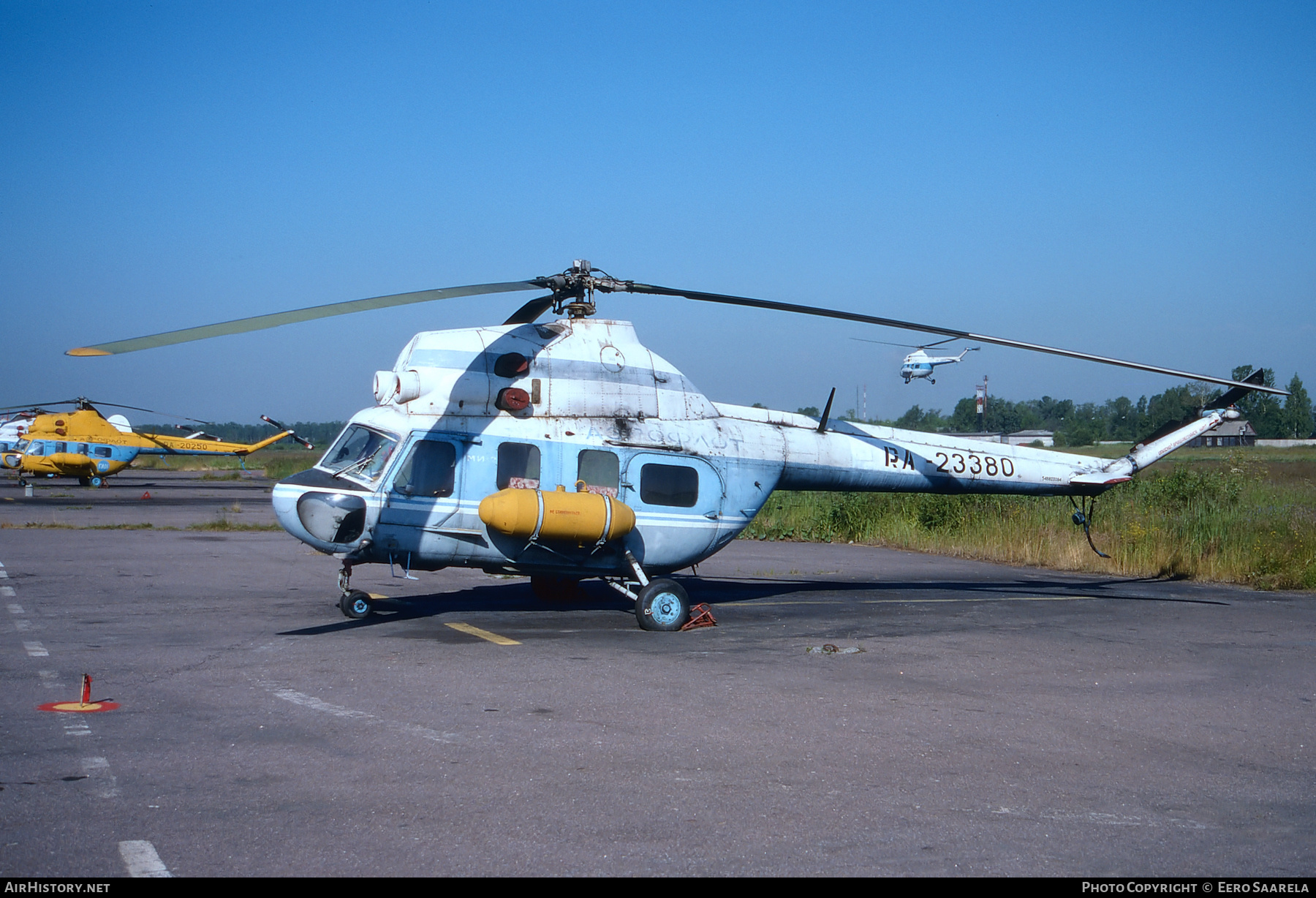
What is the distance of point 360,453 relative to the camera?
11.7 metres

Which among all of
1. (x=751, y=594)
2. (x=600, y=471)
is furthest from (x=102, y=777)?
(x=751, y=594)

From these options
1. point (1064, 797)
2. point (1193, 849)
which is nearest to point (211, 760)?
point (1064, 797)

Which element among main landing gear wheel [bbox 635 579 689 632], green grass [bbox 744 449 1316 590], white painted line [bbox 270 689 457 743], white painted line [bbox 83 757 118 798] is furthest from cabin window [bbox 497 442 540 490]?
green grass [bbox 744 449 1316 590]

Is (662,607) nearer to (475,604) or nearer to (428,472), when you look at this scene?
(428,472)

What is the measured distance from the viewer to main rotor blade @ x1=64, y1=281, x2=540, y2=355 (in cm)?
806

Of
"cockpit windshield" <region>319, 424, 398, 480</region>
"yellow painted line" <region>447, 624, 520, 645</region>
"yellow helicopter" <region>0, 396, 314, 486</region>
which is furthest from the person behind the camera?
"yellow helicopter" <region>0, 396, 314, 486</region>

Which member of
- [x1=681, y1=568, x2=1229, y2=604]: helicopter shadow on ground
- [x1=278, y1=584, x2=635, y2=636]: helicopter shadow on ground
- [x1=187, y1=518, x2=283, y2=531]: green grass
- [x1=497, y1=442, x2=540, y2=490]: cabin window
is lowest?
[x1=187, y1=518, x2=283, y2=531]: green grass

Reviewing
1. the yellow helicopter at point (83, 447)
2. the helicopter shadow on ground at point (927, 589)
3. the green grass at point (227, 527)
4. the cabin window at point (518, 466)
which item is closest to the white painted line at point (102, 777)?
the cabin window at point (518, 466)

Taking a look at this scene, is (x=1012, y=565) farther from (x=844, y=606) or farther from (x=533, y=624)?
(x=533, y=624)

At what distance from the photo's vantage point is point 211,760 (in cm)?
620

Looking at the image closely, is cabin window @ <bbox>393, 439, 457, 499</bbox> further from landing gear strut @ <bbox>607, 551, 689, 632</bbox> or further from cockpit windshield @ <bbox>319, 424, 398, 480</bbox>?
landing gear strut @ <bbox>607, 551, 689, 632</bbox>

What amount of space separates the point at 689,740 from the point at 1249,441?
9014 centimetres

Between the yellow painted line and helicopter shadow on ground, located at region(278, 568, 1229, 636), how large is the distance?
0.86 meters

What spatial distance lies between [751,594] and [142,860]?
11.6 metres
